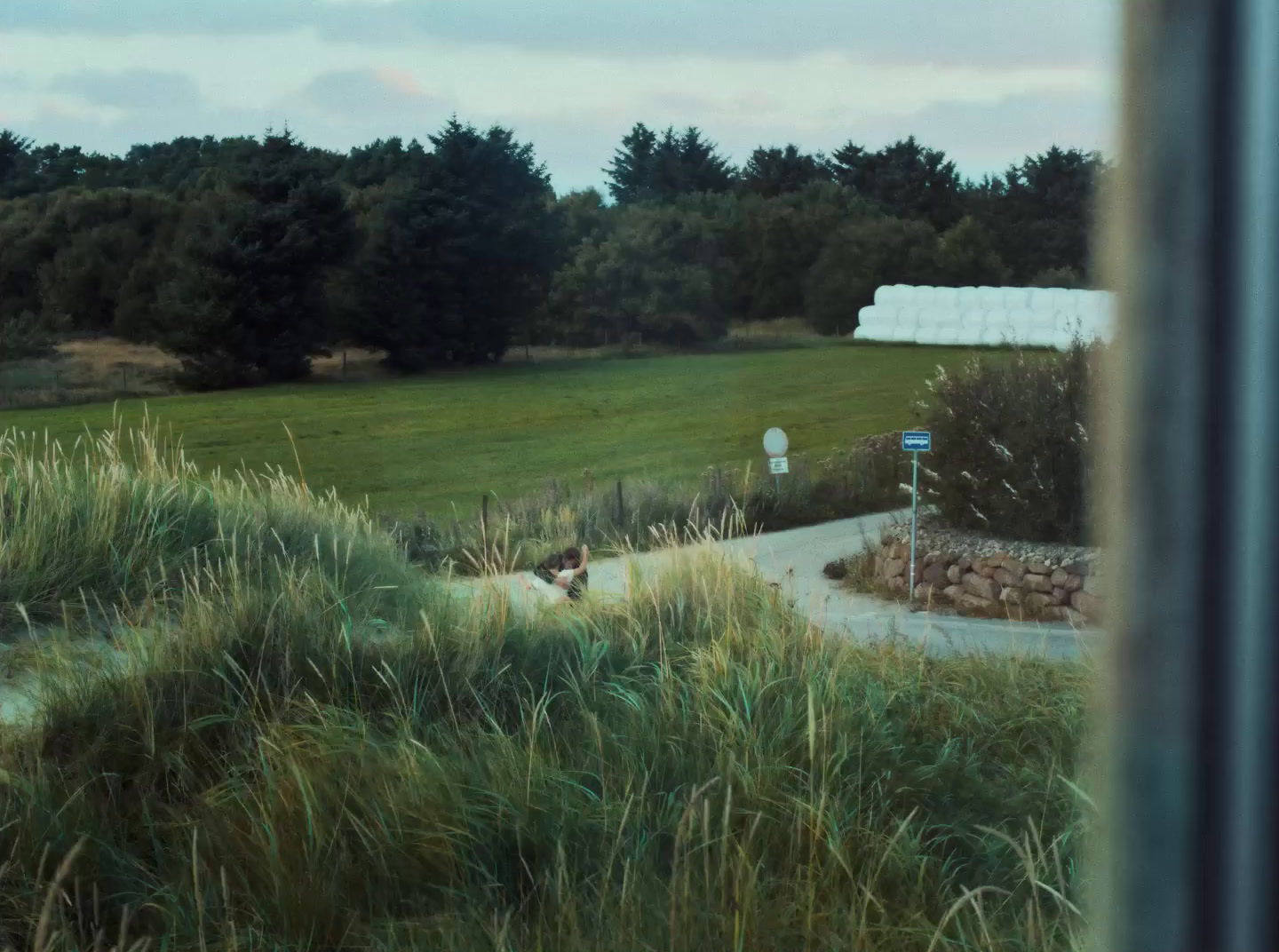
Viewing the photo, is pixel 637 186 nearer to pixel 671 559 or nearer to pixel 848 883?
pixel 671 559

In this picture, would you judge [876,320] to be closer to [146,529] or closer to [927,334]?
[927,334]

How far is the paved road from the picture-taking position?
3.52 m

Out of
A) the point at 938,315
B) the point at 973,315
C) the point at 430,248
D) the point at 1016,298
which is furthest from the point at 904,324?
the point at 430,248

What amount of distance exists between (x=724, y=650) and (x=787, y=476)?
2.32ft

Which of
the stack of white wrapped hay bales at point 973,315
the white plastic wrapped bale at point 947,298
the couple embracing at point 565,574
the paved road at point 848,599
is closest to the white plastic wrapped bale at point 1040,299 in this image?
the stack of white wrapped hay bales at point 973,315

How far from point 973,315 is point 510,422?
141cm

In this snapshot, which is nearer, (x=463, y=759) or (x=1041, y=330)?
(x=463, y=759)

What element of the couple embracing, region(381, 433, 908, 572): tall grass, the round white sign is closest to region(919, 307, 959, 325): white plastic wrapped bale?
region(381, 433, 908, 572): tall grass

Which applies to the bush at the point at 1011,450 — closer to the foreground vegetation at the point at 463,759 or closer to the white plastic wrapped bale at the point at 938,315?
the white plastic wrapped bale at the point at 938,315

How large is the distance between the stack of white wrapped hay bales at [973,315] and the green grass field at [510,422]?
111mm

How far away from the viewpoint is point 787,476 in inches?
154

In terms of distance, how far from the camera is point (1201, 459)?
5.00 ft

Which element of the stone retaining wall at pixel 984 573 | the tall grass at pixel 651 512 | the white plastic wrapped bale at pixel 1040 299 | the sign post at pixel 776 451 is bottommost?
the stone retaining wall at pixel 984 573

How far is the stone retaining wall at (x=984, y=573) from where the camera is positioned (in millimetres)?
3623
